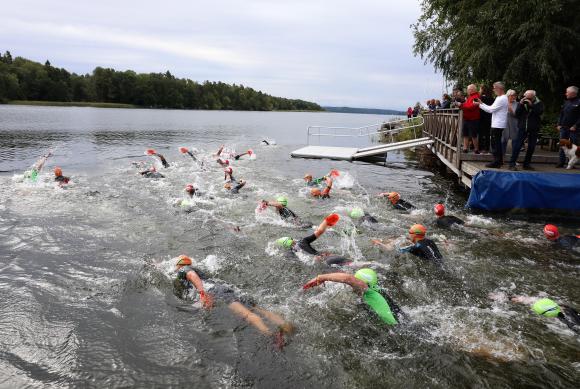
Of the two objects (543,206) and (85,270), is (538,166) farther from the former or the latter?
(85,270)

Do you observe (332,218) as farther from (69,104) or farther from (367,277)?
(69,104)

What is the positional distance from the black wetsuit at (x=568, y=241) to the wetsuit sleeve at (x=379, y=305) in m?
5.60

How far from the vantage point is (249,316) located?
20.9 ft

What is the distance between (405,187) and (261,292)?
1150 centimetres

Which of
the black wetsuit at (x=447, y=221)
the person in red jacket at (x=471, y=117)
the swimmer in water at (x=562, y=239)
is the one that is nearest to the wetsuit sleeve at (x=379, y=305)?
the black wetsuit at (x=447, y=221)

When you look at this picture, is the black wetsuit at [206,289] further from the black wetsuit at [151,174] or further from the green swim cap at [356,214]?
the black wetsuit at [151,174]

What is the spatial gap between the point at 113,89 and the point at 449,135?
338ft

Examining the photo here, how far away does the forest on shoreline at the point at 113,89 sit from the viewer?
3403 inches

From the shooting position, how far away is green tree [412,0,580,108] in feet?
45.0

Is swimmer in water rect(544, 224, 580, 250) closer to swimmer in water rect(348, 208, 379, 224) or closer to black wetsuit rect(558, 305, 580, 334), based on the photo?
black wetsuit rect(558, 305, 580, 334)

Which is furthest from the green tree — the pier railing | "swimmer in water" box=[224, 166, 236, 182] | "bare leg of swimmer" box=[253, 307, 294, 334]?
"bare leg of swimmer" box=[253, 307, 294, 334]

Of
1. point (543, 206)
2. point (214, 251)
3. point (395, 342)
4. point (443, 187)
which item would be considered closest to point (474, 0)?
point (443, 187)

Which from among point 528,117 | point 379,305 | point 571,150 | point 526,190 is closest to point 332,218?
point 379,305

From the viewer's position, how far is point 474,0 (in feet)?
53.3
